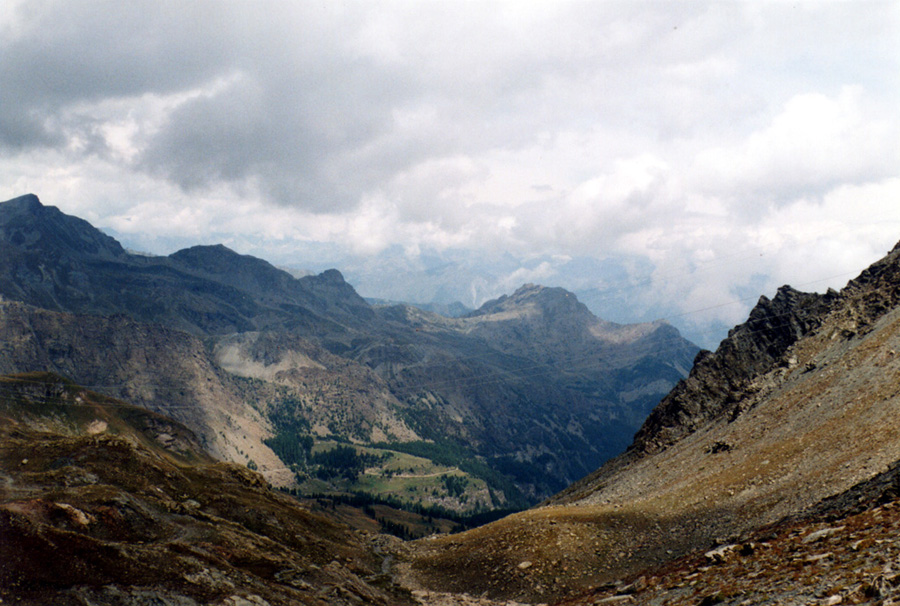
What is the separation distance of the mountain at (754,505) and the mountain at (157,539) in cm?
1457

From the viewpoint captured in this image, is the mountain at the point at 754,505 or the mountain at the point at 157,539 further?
the mountain at the point at 157,539

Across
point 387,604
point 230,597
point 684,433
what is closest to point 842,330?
point 684,433

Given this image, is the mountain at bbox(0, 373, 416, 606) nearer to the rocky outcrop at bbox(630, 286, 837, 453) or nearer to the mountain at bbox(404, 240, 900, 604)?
the mountain at bbox(404, 240, 900, 604)

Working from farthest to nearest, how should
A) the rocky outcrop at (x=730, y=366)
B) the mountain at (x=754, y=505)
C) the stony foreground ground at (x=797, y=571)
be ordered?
the rocky outcrop at (x=730, y=366) → the mountain at (x=754, y=505) → the stony foreground ground at (x=797, y=571)

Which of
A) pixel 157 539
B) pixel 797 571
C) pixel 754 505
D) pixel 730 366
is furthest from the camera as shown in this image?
pixel 730 366

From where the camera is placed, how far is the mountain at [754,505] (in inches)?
1091

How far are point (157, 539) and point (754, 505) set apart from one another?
61584mm

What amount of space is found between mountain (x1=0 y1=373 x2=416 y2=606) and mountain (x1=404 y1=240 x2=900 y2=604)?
47.8 feet

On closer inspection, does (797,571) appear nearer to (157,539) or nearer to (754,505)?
(754,505)

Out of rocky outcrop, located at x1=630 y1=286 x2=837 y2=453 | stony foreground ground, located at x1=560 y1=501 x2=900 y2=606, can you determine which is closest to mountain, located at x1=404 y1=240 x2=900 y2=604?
stony foreground ground, located at x1=560 y1=501 x2=900 y2=606

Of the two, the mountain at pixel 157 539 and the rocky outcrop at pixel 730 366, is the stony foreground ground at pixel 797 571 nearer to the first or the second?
the mountain at pixel 157 539

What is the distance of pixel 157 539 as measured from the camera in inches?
2165

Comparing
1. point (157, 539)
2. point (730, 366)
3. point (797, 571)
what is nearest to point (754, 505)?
point (797, 571)

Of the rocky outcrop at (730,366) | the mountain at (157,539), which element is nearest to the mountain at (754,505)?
the rocky outcrop at (730,366)
